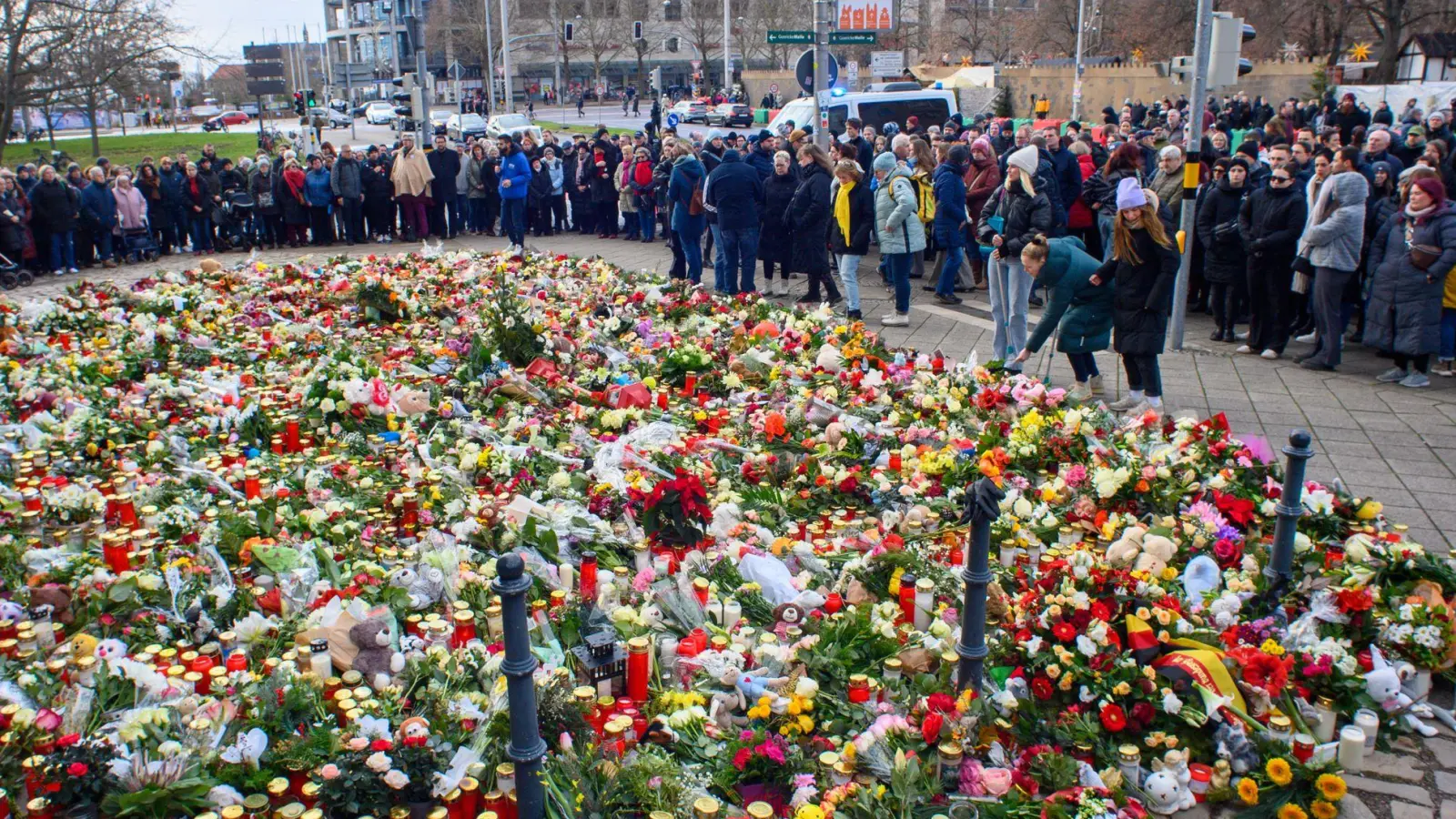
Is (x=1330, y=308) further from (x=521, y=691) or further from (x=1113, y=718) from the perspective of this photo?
(x=521, y=691)

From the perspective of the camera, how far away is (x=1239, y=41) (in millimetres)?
9977

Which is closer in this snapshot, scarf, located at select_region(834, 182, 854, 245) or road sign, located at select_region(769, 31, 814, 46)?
scarf, located at select_region(834, 182, 854, 245)

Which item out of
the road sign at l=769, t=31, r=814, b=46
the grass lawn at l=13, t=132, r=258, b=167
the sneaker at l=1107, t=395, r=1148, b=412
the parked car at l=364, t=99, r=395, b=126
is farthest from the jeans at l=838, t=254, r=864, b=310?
the parked car at l=364, t=99, r=395, b=126

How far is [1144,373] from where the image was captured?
8.03 meters

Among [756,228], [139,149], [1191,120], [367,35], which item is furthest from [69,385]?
[367,35]

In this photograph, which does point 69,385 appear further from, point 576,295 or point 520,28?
point 520,28

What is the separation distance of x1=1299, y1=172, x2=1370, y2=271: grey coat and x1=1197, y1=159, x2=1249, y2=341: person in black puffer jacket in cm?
95

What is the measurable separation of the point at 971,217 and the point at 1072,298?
477 centimetres

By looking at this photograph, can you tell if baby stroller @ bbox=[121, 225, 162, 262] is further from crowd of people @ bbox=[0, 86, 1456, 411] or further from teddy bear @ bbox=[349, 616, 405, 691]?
teddy bear @ bbox=[349, 616, 405, 691]

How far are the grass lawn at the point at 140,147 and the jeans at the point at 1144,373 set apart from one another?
36.3 meters

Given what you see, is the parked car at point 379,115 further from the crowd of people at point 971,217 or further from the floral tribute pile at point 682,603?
the floral tribute pile at point 682,603

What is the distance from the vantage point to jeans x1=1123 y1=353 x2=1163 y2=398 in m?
7.98

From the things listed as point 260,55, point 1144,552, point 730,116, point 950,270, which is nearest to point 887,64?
point 730,116

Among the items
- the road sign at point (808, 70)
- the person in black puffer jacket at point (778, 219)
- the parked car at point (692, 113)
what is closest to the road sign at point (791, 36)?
the road sign at point (808, 70)
